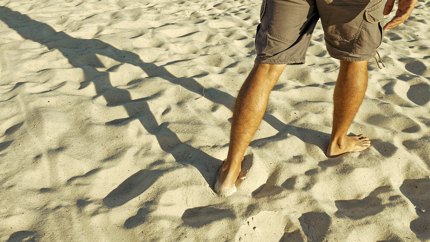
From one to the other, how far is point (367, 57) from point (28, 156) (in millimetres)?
1800

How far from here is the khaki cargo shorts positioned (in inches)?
66.5

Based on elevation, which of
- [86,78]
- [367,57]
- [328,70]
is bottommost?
[328,70]

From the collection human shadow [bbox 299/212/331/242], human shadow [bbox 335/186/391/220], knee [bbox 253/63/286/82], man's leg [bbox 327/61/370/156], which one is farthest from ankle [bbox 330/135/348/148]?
knee [bbox 253/63/286/82]

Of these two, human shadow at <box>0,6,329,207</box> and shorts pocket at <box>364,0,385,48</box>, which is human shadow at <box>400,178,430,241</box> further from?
shorts pocket at <box>364,0,385,48</box>

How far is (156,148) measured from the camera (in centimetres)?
230

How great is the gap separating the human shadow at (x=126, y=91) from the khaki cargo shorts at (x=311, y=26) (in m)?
0.70

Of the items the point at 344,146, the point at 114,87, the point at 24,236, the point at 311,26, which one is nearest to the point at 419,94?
the point at 344,146

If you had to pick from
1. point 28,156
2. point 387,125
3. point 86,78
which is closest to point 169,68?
point 86,78

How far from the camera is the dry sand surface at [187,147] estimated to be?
1821mm

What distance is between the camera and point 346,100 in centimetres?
204

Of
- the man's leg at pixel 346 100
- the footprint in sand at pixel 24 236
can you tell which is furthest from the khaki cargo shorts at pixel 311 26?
the footprint in sand at pixel 24 236

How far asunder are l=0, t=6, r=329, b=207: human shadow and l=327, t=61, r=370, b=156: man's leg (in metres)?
0.12

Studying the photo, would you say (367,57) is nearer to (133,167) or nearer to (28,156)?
(133,167)

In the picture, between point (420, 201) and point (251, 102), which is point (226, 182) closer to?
point (251, 102)
